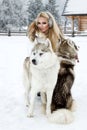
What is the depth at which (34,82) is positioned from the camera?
214 inches

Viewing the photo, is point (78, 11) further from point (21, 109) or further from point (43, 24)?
point (21, 109)

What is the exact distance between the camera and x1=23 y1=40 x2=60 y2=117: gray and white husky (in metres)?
5.02

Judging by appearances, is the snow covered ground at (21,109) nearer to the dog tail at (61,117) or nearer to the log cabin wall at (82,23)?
the dog tail at (61,117)

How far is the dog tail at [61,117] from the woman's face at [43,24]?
132cm

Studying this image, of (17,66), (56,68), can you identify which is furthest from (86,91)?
(17,66)

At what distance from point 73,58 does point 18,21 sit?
3952 cm

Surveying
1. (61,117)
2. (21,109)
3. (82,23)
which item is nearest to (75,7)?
(82,23)

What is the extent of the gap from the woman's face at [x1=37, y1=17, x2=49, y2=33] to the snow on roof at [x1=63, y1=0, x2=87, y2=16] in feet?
92.3

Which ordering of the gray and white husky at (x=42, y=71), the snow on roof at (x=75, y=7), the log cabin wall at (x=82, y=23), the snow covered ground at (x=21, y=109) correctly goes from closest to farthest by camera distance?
the gray and white husky at (x=42, y=71), the snow covered ground at (x=21, y=109), the snow on roof at (x=75, y=7), the log cabin wall at (x=82, y=23)

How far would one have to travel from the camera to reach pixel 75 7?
34.9 m

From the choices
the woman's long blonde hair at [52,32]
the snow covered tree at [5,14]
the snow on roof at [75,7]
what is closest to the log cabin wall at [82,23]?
the snow on roof at [75,7]

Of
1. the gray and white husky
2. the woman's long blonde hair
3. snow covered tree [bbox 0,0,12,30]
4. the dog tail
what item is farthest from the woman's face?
snow covered tree [bbox 0,0,12,30]

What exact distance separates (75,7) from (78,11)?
109 centimetres

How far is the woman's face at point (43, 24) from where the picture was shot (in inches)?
226
